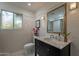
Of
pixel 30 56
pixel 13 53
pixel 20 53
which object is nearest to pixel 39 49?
pixel 30 56

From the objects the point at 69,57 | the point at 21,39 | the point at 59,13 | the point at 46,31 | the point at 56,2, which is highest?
the point at 56,2

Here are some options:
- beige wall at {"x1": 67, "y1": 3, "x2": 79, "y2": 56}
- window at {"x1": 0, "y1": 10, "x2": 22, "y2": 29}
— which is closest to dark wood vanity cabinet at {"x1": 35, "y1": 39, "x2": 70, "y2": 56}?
beige wall at {"x1": 67, "y1": 3, "x2": 79, "y2": 56}

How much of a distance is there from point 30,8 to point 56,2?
429 millimetres

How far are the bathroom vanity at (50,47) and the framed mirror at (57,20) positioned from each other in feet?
0.62

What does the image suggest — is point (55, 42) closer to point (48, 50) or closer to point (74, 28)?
point (48, 50)

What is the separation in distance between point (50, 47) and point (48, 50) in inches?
2.3

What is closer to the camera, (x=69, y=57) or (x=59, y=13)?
(x=69, y=57)

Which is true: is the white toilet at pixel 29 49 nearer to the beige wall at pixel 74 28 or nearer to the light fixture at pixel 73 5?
the beige wall at pixel 74 28

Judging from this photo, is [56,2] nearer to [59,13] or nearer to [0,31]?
[59,13]

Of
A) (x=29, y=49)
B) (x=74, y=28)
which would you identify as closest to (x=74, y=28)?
(x=74, y=28)

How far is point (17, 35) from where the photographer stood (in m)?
1.57

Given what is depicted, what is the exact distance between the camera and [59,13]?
1.58 metres

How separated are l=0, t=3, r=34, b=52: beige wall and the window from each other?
0.22ft

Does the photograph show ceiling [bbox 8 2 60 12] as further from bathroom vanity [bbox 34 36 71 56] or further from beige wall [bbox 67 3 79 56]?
bathroom vanity [bbox 34 36 71 56]
